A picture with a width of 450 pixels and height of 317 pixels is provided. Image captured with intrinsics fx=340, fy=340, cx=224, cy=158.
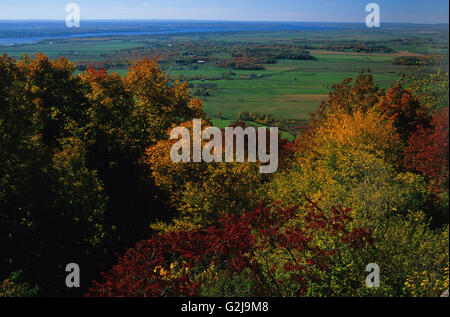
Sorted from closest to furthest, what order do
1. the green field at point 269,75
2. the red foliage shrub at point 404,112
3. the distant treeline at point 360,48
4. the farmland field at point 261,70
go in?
the red foliage shrub at point 404,112, the farmland field at point 261,70, the green field at point 269,75, the distant treeline at point 360,48

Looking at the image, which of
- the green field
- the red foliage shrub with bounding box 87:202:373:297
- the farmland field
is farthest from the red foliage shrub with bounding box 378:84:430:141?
the green field

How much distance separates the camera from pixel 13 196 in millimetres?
15133

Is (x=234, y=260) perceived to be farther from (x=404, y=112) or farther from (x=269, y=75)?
(x=269, y=75)

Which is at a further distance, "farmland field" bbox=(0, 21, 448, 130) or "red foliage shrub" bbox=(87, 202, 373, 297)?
"farmland field" bbox=(0, 21, 448, 130)

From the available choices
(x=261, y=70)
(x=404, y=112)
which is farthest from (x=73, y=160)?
(x=261, y=70)

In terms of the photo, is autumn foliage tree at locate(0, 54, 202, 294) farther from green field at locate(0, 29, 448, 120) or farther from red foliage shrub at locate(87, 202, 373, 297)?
green field at locate(0, 29, 448, 120)

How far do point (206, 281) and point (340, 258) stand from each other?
4587 millimetres

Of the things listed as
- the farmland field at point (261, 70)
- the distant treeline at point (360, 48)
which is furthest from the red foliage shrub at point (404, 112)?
the distant treeline at point (360, 48)

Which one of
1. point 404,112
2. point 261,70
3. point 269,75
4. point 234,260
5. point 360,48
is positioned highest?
point 360,48

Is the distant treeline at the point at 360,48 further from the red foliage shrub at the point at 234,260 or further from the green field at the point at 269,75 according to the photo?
the red foliage shrub at the point at 234,260

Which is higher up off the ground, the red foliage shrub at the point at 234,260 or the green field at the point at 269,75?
the green field at the point at 269,75

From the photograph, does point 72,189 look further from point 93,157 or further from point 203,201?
point 93,157

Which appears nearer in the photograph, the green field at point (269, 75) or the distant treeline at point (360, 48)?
the green field at point (269, 75)

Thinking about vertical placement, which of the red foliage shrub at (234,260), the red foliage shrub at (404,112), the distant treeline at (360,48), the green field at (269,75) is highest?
the distant treeline at (360,48)
